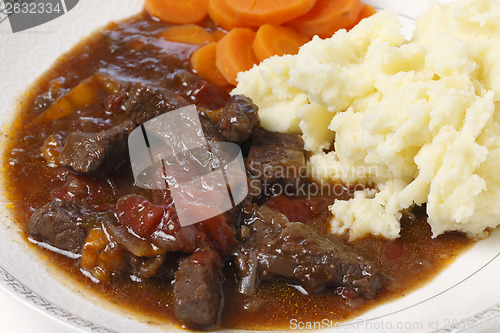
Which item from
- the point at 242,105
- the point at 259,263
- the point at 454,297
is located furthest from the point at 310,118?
the point at 454,297

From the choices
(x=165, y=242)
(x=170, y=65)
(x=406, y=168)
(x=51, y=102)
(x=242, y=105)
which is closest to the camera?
(x=165, y=242)

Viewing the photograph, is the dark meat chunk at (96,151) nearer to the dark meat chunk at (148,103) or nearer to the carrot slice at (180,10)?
the dark meat chunk at (148,103)

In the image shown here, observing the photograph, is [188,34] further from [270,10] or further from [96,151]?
[96,151]

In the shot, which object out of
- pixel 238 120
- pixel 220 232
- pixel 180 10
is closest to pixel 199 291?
pixel 220 232

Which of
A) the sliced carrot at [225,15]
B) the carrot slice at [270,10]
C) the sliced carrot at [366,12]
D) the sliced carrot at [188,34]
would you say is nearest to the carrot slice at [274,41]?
the carrot slice at [270,10]

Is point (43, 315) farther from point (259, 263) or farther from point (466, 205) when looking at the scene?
point (466, 205)

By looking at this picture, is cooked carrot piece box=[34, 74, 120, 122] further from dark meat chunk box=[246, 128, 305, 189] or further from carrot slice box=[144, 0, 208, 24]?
dark meat chunk box=[246, 128, 305, 189]
